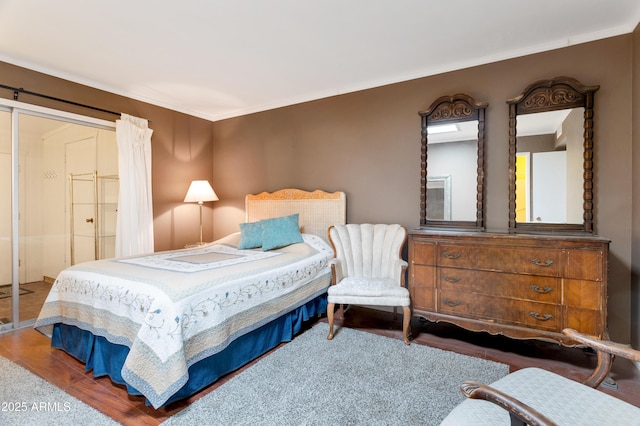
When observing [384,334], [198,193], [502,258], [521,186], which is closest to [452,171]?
[521,186]

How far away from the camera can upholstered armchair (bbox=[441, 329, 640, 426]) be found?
95 centimetres

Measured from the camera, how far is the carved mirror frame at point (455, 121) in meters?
2.93

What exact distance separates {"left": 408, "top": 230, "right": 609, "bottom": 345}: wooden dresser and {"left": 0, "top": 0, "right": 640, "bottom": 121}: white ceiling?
5.31 feet

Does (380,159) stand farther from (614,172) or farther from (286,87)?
(614,172)

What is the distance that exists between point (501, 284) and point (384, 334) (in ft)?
3.54

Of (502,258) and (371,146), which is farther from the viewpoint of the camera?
(371,146)

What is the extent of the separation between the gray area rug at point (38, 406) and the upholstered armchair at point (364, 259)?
5.58 feet

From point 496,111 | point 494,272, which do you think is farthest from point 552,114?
point 494,272

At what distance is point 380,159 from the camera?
349 centimetres

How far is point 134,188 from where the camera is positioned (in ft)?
11.9

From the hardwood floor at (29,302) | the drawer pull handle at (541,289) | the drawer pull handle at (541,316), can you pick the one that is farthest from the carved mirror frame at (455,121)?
the hardwood floor at (29,302)

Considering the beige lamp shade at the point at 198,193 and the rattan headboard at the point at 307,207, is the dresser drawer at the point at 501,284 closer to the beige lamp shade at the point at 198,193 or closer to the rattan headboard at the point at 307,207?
the rattan headboard at the point at 307,207

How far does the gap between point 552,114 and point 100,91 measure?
14.8 feet

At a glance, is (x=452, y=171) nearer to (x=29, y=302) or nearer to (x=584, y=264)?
(x=584, y=264)
